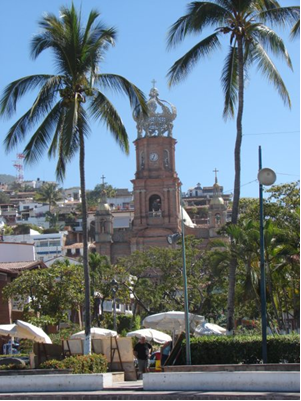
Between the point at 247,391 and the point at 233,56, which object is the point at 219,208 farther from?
the point at 247,391

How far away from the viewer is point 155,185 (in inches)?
3654

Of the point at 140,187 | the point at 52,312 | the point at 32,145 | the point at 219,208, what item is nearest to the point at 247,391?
the point at 32,145

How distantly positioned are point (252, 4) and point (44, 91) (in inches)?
312

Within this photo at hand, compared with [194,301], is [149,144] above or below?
above

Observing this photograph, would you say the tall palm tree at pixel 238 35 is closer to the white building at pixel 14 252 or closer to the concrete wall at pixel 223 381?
the concrete wall at pixel 223 381

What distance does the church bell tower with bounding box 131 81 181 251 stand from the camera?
301ft

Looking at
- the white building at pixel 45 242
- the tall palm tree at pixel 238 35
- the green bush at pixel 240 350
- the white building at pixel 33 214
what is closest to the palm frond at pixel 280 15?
the tall palm tree at pixel 238 35

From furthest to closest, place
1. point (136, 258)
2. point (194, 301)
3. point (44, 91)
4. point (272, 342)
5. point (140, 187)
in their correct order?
point (140, 187)
point (136, 258)
point (194, 301)
point (44, 91)
point (272, 342)

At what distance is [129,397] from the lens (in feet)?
65.1

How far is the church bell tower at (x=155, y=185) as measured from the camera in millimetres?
91812

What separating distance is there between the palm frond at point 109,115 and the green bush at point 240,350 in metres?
7.86

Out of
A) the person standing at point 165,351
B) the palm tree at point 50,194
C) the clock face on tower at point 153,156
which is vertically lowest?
the person standing at point 165,351

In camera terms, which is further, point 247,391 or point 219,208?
point 219,208

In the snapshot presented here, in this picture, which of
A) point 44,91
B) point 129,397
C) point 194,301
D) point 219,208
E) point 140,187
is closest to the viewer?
point 129,397
